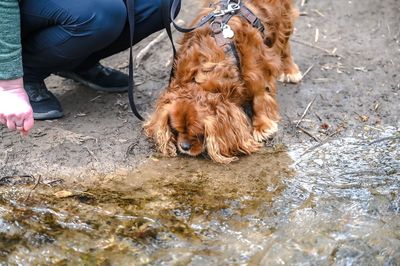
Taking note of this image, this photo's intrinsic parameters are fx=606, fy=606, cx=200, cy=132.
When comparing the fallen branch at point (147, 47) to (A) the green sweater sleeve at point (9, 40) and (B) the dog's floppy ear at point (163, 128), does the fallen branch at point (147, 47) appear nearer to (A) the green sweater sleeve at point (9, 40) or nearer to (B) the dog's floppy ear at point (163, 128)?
(B) the dog's floppy ear at point (163, 128)

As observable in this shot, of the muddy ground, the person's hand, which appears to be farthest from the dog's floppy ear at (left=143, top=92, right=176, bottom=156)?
the person's hand

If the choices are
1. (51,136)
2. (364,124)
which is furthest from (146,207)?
(364,124)

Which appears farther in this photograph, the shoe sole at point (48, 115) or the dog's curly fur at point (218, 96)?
the shoe sole at point (48, 115)

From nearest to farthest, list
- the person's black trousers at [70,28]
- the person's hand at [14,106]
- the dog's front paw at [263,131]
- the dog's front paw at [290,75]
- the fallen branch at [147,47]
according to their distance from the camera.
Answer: the person's hand at [14,106] < the person's black trousers at [70,28] < the dog's front paw at [263,131] < the dog's front paw at [290,75] < the fallen branch at [147,47]

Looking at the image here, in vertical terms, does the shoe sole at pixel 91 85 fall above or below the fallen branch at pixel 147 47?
above

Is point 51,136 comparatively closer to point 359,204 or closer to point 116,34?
point 116,34

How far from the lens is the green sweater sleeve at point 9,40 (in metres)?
3.14

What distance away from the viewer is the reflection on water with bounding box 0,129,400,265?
10.3ft

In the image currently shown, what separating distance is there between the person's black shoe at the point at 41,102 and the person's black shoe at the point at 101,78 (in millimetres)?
382

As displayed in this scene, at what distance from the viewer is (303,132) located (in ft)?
14.3

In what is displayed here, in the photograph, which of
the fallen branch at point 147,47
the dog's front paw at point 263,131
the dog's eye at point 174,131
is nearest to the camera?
the dog's eye at point 174,131

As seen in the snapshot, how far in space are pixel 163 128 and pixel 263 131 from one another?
Answer: 0.73 metres

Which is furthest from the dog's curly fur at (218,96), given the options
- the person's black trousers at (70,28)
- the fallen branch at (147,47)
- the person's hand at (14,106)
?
the fallen branch at (147,47)

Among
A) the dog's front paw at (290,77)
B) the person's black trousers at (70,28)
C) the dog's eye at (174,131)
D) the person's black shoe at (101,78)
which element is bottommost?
the dog's front paw at (290,77)
